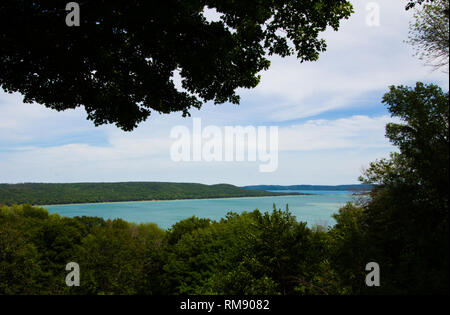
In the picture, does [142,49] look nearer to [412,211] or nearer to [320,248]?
[412,211]

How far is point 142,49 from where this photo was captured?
8.77 m

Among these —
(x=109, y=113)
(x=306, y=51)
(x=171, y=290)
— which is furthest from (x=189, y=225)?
(x=306, y=51)

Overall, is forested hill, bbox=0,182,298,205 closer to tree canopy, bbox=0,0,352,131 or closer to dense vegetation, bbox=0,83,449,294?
dense vegetation, bbox=0,83,449,294

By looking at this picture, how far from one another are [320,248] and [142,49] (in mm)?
13541

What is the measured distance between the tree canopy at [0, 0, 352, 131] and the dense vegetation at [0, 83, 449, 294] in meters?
4.08

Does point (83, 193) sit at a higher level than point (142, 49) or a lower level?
lower

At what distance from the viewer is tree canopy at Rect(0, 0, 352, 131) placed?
726 cm

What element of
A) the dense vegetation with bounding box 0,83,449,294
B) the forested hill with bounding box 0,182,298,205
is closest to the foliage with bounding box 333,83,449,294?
the dense vegetation with bounding box 0,83,449,294

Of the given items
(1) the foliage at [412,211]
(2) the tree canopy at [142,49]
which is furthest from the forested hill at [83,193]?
(1) the foliage at [412,211]

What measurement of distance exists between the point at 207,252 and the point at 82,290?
31.2 ft

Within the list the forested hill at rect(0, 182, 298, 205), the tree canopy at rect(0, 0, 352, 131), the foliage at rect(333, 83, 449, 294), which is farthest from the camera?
the forested hill at rect(0, 182, 298, 205)

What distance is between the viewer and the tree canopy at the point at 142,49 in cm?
726

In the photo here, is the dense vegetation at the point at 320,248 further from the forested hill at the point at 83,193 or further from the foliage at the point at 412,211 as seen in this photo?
Result: the forested hill at the point at 83,193

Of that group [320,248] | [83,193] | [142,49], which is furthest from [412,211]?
[83,193]
